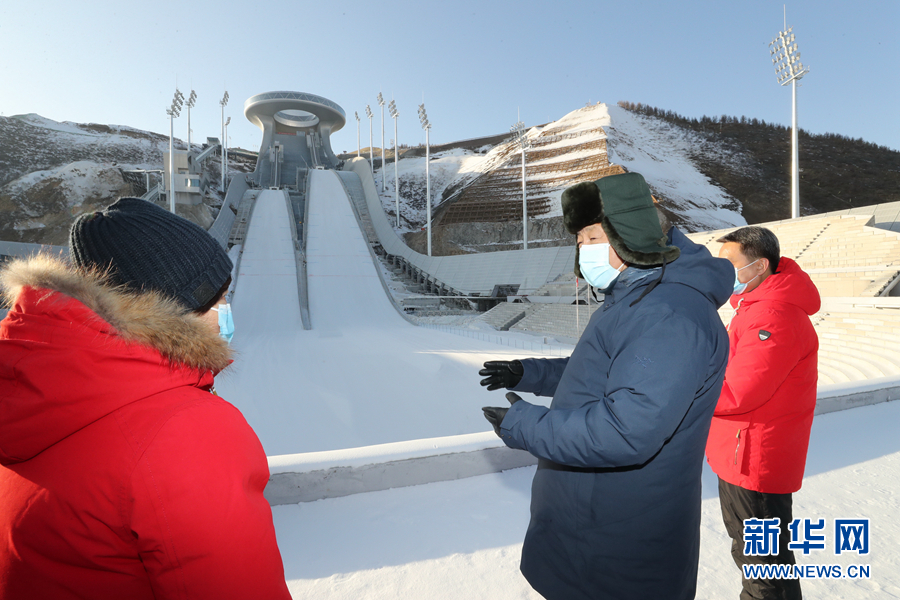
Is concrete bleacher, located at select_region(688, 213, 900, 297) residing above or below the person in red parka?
above

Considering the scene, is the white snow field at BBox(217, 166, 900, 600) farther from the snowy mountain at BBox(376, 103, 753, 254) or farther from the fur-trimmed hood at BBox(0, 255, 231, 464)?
the snowy mountain at BBox(376, 103, 753, 254)

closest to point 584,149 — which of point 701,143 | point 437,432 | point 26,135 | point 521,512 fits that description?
point 701,143

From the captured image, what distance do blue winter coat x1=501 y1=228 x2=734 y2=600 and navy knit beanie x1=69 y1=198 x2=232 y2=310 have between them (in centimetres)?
98

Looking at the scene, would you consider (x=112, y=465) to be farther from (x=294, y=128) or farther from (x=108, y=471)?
(x=294, y=128)

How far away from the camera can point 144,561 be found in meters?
0.81

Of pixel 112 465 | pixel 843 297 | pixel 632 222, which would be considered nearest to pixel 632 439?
pixel 632 222

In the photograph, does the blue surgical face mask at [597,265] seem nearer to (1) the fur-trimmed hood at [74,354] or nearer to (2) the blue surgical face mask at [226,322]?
(1) the fur-trimmed hood at [74,354]

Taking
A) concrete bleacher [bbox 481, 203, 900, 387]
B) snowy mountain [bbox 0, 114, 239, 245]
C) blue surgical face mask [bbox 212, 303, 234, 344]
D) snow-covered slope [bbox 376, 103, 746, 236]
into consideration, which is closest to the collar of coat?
blue surgical face mask [bbox 212, 303, 234, 344]

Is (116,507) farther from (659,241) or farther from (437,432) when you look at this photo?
(437,432)

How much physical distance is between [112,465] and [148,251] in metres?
0.54

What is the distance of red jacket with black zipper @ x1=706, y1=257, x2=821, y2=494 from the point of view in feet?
6.26

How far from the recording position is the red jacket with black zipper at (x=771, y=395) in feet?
6.26

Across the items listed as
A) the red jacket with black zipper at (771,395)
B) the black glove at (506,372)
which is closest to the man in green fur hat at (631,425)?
the black glove at (506,372)

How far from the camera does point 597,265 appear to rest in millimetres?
1666
